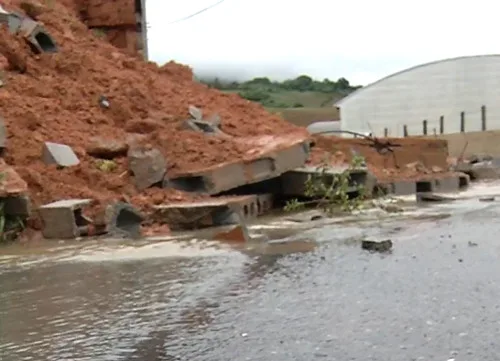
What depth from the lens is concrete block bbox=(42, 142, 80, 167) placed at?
451 inches

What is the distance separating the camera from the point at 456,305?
5.25 metres

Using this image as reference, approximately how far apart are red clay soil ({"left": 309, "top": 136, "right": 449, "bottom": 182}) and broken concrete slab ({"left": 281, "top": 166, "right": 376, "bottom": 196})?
2.25m

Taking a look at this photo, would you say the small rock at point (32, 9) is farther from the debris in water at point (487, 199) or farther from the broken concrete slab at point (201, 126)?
the debris in water at point (487, 199)

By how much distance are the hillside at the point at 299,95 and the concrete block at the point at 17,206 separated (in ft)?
103

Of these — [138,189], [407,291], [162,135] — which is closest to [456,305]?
[407,291]

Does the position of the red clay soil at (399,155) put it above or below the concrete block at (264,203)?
above

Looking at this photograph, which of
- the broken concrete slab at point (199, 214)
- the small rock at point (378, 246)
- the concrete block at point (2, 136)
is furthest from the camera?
the concrete block at point (2, 136)

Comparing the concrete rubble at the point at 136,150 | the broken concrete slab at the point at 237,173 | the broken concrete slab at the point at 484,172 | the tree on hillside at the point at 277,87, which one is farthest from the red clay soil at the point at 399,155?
the tree on hillside at the point at 277,87

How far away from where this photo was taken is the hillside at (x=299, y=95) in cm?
4825

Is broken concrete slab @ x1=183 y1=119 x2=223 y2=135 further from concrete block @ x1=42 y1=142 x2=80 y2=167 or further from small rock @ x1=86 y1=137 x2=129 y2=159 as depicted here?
concrete block @ x1=42 y1=142 x2=80 y2=167

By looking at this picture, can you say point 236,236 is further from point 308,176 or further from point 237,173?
point 308,176

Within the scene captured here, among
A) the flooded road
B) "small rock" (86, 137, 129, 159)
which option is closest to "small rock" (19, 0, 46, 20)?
"small rock" (86, 137, 129, 159)

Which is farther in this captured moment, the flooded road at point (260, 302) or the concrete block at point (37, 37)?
the concrete block at point (37, 37)

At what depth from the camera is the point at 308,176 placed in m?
12.9
